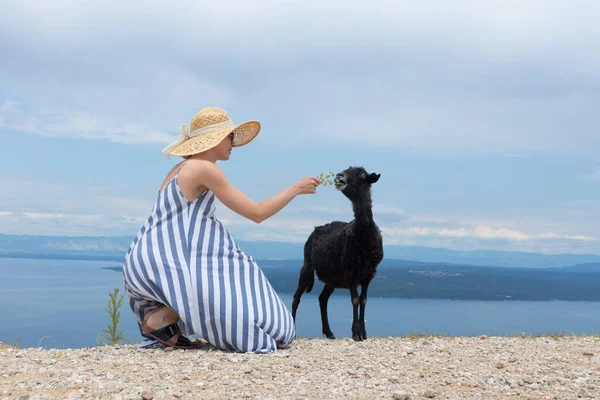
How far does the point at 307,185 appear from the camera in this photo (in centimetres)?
662

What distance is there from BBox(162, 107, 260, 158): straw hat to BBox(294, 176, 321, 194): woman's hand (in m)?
1.07

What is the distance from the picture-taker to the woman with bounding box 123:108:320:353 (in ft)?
21.1

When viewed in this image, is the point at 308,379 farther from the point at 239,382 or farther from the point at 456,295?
the point at 456,295

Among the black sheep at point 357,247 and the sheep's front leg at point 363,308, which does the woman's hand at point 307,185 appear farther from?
the sheep's front leg at point 363,308

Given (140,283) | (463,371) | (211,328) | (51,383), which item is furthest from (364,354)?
(51,383)

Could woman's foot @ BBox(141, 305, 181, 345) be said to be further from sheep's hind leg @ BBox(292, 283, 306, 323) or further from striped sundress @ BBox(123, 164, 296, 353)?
sheep's hind leg @ BBox(292, 283, 306, 323)

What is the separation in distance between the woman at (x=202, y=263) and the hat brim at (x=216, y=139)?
0.02 m

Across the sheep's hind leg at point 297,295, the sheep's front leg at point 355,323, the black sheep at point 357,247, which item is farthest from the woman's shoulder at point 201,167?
the sheep's hind leg at point 297,295

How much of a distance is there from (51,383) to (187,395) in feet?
4.85

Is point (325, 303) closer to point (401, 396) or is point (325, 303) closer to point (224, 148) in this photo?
point (224, 148)

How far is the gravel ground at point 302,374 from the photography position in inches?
203

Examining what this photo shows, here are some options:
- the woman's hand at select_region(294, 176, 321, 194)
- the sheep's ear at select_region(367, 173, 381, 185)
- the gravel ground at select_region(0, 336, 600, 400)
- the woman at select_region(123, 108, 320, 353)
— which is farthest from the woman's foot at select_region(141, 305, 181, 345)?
the sheep's ear at select_region(367, 173, 381, 185)

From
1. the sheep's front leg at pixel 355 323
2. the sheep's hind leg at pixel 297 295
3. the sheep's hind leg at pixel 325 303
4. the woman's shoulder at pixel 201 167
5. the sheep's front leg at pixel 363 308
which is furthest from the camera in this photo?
the sheep's hind leg at pixel 297 295

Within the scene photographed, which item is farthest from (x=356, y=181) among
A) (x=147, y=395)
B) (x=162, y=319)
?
(x=147, y=395)
